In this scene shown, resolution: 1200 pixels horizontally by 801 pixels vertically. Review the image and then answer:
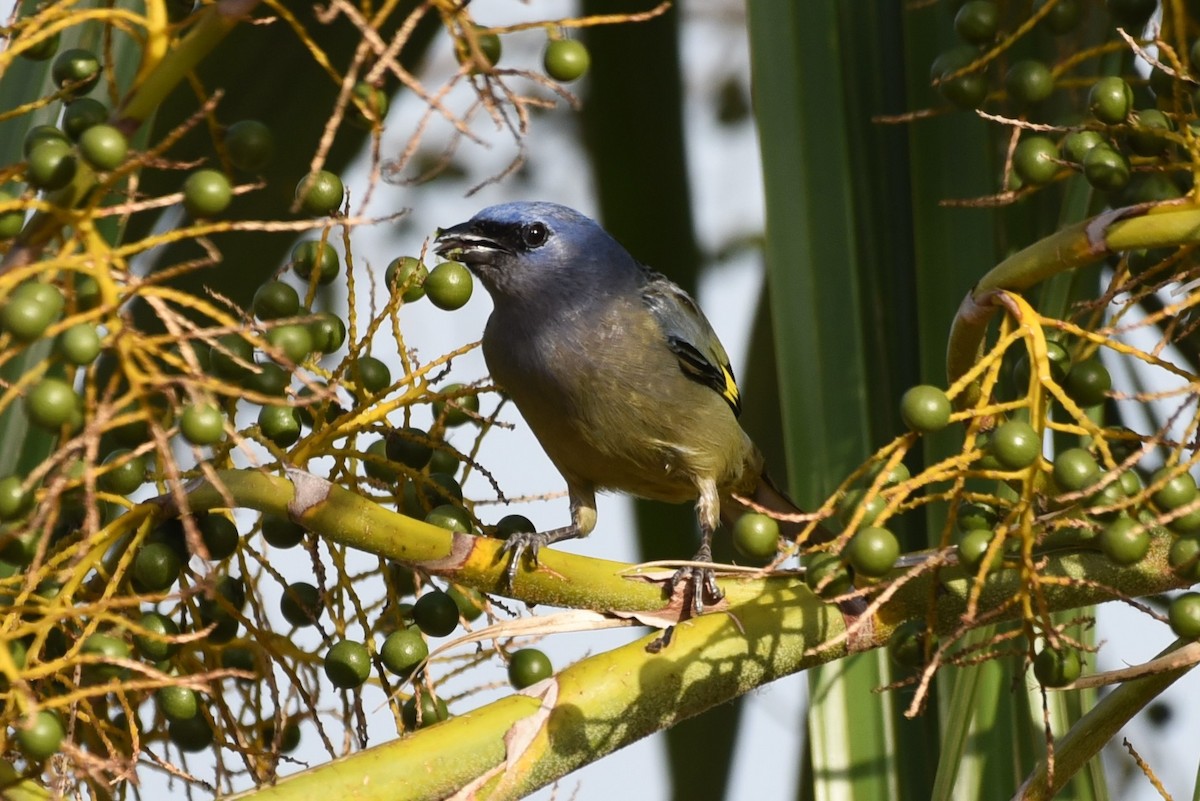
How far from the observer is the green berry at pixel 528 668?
79.9 inches

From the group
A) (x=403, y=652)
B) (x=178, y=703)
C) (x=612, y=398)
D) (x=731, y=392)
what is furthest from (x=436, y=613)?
(x=731, y=392)

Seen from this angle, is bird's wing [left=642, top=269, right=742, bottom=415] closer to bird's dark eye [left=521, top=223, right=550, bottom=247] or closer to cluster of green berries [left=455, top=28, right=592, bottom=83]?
bird's dark eye [left=521, top=223, right=550, bottom=247]

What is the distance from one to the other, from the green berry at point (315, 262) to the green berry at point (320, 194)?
15 centimetres

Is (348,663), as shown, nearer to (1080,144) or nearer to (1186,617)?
(1186,617)

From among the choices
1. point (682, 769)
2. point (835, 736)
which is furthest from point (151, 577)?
point (682, 769)

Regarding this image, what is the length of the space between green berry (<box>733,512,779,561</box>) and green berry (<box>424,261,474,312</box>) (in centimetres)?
48

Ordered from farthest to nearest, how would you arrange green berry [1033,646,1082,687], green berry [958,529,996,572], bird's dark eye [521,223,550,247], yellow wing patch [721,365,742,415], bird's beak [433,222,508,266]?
1. yellow wing patch [721,365,742,415]
2. bird's dark eye [521,223,550,247]
3. bird's beak [433,222,508,266]
4. green berry [1033,646,1082,687]
5. green berry [958,529,996,572]

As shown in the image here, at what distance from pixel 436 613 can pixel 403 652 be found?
3.7 inches

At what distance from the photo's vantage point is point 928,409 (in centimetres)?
163

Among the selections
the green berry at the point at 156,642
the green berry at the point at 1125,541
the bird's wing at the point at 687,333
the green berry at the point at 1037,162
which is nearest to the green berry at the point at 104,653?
the green berry at the point at 156,642

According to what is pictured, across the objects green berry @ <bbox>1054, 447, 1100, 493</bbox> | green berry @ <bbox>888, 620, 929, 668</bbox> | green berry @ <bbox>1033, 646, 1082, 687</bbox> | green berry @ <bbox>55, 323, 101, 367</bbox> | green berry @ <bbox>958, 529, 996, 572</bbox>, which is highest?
green berry @ <bbox>55, 323, 101, 367</bbox>

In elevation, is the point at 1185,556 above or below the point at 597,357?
above

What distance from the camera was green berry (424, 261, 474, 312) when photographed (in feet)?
6.59

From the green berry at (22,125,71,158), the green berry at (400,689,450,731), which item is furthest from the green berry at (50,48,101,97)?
the green berry at (400,689,450,731)
